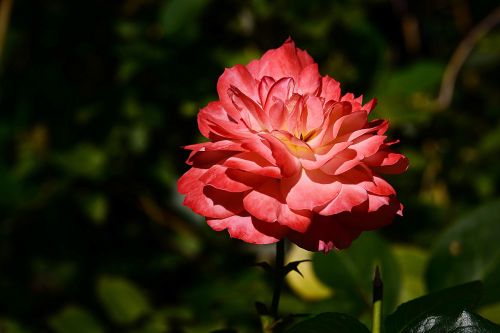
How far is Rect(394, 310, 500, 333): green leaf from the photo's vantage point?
484 millimetres

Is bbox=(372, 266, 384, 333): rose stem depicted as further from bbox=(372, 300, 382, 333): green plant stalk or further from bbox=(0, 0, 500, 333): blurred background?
bbox=(0, 0, 500, 333): blurred background

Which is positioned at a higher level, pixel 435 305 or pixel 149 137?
pixel 149 137

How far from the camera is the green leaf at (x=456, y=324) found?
19.0 inches

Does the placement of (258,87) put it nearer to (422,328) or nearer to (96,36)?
(422,328)

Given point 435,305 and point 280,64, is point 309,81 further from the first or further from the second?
point 435,305

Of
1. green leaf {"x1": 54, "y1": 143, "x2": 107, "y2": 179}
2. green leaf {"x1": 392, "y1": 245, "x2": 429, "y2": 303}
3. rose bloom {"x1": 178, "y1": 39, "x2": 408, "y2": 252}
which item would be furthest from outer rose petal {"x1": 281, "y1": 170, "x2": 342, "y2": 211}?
green leaf {"x1": 54, "y1": 143, "x2": 107, "y2": 179}

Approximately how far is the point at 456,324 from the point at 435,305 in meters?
0.07

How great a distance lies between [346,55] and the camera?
4.48ft

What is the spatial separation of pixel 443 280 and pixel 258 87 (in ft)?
1.33

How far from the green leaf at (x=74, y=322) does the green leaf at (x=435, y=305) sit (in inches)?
21.3

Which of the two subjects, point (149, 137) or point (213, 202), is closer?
point (213, 202)

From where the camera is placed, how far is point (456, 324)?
492 mm

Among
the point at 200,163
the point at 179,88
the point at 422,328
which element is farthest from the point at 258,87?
the point at 179,88

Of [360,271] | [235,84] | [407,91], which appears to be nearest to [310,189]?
[235,84]
